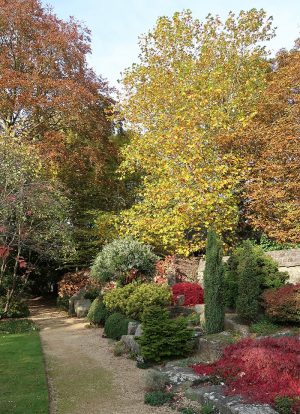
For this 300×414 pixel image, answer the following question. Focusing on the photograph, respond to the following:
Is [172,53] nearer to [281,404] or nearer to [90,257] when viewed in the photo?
[90,257]

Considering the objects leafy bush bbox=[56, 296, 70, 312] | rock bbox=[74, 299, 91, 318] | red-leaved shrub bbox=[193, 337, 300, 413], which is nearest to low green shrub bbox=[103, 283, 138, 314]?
rock bbox=[74, 299, 91, 318]

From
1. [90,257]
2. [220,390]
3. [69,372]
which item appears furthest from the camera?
[90,257]

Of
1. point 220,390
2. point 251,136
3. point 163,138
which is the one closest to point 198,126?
point 163,138

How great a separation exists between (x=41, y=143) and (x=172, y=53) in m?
7.01

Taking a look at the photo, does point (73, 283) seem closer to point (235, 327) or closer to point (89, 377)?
point (235, 327)

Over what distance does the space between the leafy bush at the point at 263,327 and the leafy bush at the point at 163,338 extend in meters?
1.56

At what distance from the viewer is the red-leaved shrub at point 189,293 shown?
13359 millimetres

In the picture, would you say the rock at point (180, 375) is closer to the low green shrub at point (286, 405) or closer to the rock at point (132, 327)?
the low green shrub at point (286, 405)

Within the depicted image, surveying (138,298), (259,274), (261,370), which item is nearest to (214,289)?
(259,274)

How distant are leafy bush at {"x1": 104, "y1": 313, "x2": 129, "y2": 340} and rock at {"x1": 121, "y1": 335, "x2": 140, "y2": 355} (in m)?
0.72

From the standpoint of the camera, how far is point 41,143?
1770 centimetres

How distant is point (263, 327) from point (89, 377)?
412 centimetres

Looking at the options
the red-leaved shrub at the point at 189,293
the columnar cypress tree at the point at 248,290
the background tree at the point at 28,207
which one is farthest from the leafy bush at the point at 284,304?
the background tree at the point at 28,207

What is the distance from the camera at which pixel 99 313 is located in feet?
46.3
